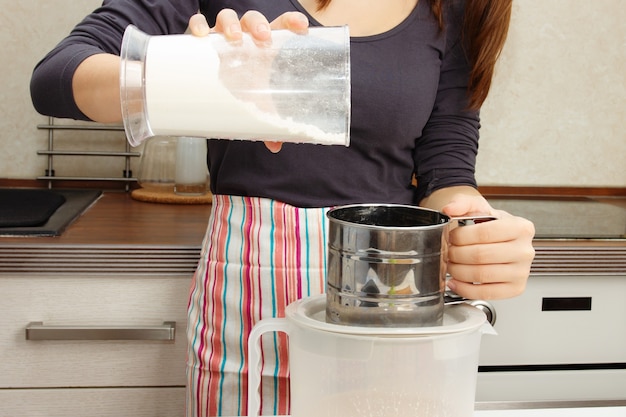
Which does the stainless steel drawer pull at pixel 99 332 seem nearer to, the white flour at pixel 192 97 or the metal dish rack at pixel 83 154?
the metal dish rack at pixel 83 154

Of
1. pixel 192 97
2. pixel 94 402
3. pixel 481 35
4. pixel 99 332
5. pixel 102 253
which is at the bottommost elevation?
pixel 94 402

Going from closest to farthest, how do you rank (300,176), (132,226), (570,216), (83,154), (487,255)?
(487,255)
(300,176)
(132,226)
(570,216)
(83,154)

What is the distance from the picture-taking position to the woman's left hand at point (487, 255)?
65 cm

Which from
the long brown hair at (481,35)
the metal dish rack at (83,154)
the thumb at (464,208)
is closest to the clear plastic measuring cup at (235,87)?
the thumb at (464,208)

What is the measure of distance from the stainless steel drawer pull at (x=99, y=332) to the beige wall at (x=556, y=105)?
61cm

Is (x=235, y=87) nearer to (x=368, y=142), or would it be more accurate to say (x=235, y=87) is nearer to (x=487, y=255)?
(x=487, y=255)

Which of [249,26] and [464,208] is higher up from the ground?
[249,26]

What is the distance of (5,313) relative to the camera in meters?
1.25

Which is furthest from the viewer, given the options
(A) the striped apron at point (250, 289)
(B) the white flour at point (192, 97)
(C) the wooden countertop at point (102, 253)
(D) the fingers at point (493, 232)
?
(C) the wooden countertop at point (102, 253)

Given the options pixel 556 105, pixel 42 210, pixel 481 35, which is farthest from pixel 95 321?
pixel 556 105

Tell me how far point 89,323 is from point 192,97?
0.82 meters

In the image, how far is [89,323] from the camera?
1.26 meters

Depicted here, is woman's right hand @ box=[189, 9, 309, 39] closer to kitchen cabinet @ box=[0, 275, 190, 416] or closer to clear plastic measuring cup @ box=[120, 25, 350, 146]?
clear plastic measuring cup @ box=[120, 25, 350, 146]

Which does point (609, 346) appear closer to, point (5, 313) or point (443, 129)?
point (443, 129)
